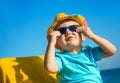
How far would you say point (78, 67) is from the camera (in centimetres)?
278

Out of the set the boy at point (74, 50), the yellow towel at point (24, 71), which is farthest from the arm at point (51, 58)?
the yellow towel at point (24, 71)

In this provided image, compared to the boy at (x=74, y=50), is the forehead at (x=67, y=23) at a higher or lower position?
higher

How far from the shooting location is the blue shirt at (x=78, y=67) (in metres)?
2.72

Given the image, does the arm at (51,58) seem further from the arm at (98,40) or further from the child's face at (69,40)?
the arm at (98,40)

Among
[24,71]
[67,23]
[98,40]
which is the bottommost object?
[24,71]

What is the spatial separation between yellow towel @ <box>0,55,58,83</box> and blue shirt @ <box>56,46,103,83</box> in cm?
23

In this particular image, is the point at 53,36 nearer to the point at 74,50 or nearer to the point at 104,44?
the point at 74,50

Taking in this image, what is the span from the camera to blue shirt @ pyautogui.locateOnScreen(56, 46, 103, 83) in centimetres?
272

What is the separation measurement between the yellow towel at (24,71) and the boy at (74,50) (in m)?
0.24

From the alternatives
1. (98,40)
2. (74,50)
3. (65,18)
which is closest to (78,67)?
(74,50)

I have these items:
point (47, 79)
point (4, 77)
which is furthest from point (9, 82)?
point (47, 79)

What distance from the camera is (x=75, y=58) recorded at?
9.25 ft

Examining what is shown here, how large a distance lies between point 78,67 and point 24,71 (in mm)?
455

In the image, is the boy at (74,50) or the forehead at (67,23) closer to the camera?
the boy at (74,50)
